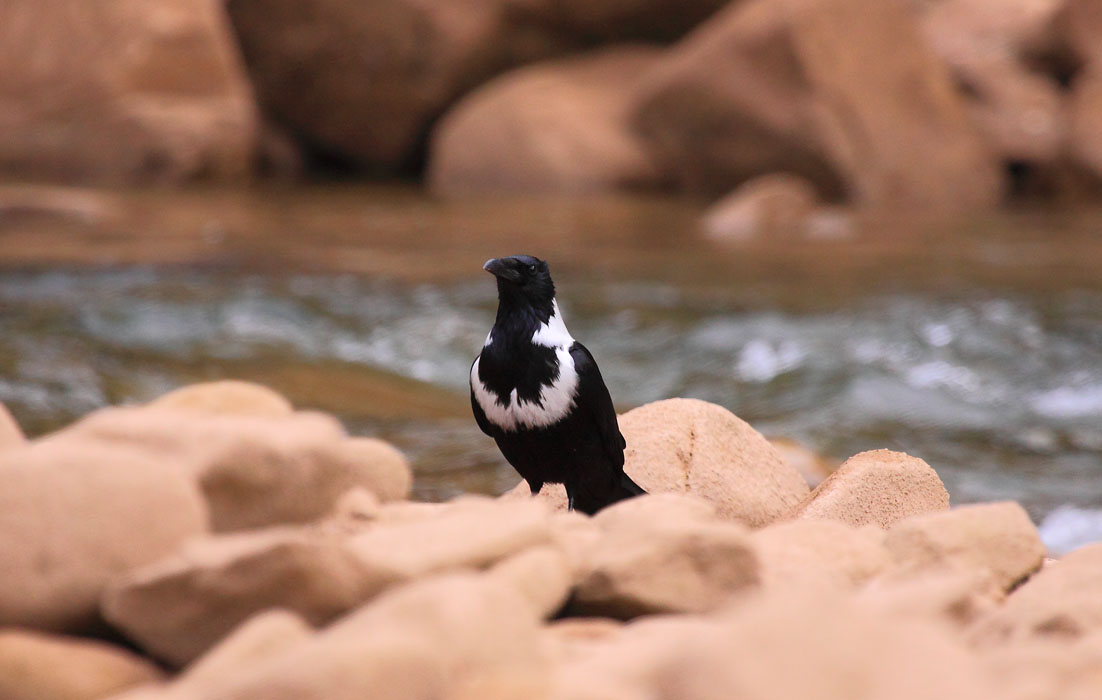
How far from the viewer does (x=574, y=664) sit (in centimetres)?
203

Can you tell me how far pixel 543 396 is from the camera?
3.54 metres

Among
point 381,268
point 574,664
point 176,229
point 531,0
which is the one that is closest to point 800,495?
point 574,664

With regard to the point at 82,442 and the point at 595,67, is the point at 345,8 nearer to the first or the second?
the point at 595,67

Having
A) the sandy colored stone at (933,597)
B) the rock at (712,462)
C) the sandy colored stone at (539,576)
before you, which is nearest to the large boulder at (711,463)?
the rock at (712,462)

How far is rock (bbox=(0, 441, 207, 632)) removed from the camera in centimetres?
204

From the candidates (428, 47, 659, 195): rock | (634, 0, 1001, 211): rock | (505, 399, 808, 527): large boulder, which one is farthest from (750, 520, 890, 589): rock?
(428, 47, 659, 195): rock

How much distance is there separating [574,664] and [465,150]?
14311 mm

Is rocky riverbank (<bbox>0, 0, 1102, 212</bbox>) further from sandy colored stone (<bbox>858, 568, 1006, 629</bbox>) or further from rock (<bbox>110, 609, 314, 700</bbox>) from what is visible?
rock (<bbox>110, 609, 314, 700</bbox>)

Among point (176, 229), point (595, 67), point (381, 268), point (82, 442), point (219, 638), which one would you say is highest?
point (595, 67)

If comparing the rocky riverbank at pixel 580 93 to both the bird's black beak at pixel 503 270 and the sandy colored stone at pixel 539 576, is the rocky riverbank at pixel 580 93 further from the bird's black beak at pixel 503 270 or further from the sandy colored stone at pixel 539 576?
the sandy colored stone at pixel 539 576

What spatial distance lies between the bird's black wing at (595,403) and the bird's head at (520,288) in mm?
144

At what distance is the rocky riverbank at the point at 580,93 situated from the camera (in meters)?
14.0

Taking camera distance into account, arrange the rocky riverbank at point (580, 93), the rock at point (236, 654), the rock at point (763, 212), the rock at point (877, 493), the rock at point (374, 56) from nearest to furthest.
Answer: the rock at point (236, 654), the rock at point (877, 493), the rock at point (763, 212), the rocky riverbank at point (580, 93), the rock at point (374, 56)

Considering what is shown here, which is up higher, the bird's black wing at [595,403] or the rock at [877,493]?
the bird's black wing at [595,403]
